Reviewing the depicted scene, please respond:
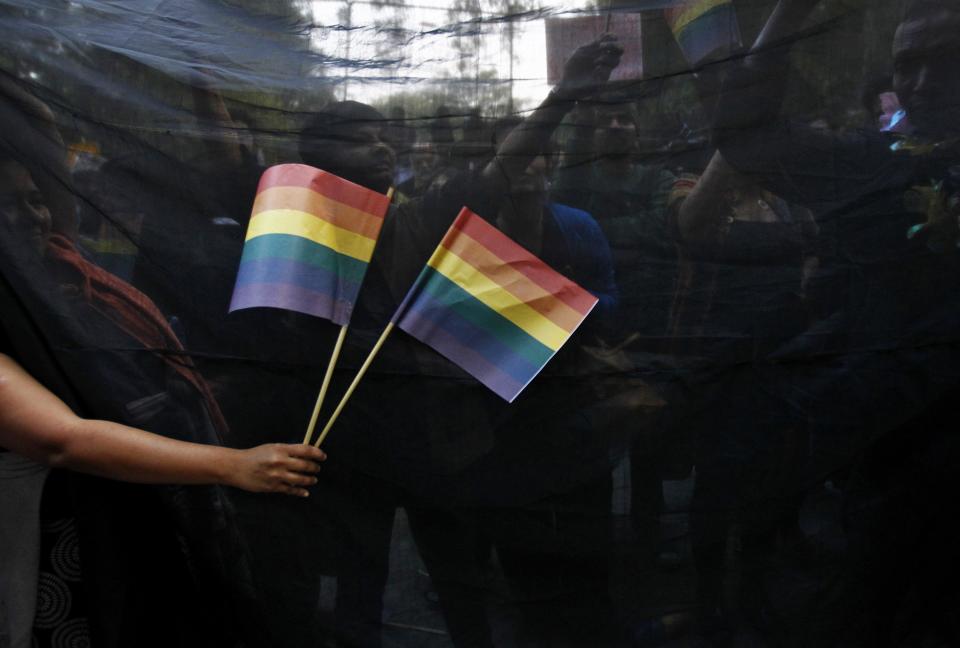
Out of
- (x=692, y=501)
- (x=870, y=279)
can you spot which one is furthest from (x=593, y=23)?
(x=692, y=501)

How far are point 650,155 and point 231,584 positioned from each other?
1.41 m

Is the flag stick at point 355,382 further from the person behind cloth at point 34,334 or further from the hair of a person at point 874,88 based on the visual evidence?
the hair of a person at point 874,88

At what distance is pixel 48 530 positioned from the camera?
2264 millimetres

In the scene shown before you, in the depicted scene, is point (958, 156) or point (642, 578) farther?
point (642, 578)

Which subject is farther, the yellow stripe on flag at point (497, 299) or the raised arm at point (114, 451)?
the yellow stripe on flag at point (497, 299)

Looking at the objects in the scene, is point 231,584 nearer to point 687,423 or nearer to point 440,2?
point 687,423

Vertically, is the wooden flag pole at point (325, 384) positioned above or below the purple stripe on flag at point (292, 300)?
below

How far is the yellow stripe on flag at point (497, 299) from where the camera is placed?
6.97 ft

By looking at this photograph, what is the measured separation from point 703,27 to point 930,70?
506 millimetres

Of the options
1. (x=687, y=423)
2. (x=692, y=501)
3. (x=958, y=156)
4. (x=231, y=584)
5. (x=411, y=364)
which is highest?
(x=958, y=156)

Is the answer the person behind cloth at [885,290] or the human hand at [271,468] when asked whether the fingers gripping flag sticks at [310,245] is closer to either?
the human hand at [271,468]

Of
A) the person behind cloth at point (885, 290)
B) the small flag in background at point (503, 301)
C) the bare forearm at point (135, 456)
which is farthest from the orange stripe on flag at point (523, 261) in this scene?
the bare forearm at point (135, 456)

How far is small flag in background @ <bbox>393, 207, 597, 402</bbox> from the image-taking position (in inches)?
83.7

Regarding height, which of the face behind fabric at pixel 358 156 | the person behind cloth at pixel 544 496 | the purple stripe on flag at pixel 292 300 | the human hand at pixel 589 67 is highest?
the human hand at pixel 589 67
